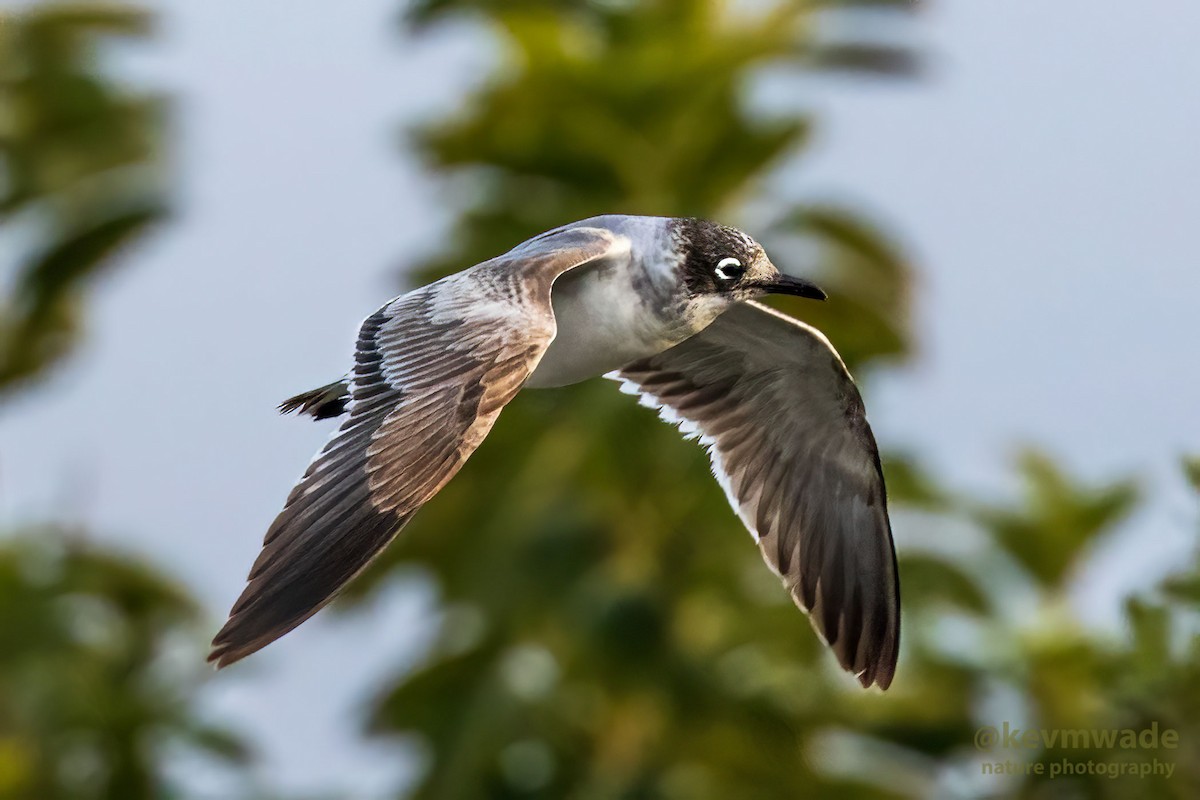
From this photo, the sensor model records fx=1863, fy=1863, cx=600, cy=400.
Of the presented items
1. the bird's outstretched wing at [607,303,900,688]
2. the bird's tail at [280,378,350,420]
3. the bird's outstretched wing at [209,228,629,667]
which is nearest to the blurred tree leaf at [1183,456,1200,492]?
the bird's outstretched wing at [607,303,900,688]

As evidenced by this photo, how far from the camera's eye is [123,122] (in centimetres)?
1989

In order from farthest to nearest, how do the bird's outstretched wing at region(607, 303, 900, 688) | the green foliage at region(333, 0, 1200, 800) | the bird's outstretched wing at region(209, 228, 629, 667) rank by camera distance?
the green foliage at region(333, 0, 1200, 800) → the bird's outstretched wing at region(607, 303, 900, 688) → the bird's outstretched wing at region(209, 228, 629, 667)

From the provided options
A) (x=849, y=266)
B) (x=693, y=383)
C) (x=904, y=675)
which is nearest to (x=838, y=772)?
(x=904, y=675)

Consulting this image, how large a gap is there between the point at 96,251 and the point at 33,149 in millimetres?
1395

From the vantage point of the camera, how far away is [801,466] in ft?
25.5

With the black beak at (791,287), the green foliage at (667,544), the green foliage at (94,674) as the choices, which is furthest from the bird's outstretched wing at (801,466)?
the green foliage at (94,674)

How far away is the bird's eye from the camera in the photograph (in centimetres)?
656

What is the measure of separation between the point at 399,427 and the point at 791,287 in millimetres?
1734

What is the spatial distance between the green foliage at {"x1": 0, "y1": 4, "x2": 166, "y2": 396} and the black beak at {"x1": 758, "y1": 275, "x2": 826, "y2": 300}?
13406 mm

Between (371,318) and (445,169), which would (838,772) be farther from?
(371,318)

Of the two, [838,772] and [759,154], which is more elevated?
[759,154]

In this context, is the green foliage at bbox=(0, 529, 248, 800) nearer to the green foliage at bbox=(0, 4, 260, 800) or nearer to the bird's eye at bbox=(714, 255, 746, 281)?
the green foliage at bbox=(0, 4, 260, 800)

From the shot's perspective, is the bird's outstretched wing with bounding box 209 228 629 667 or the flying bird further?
the flying bird

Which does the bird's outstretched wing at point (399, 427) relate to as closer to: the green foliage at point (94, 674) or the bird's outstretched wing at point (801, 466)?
the bird's outstretched wing at point (801, 466)
